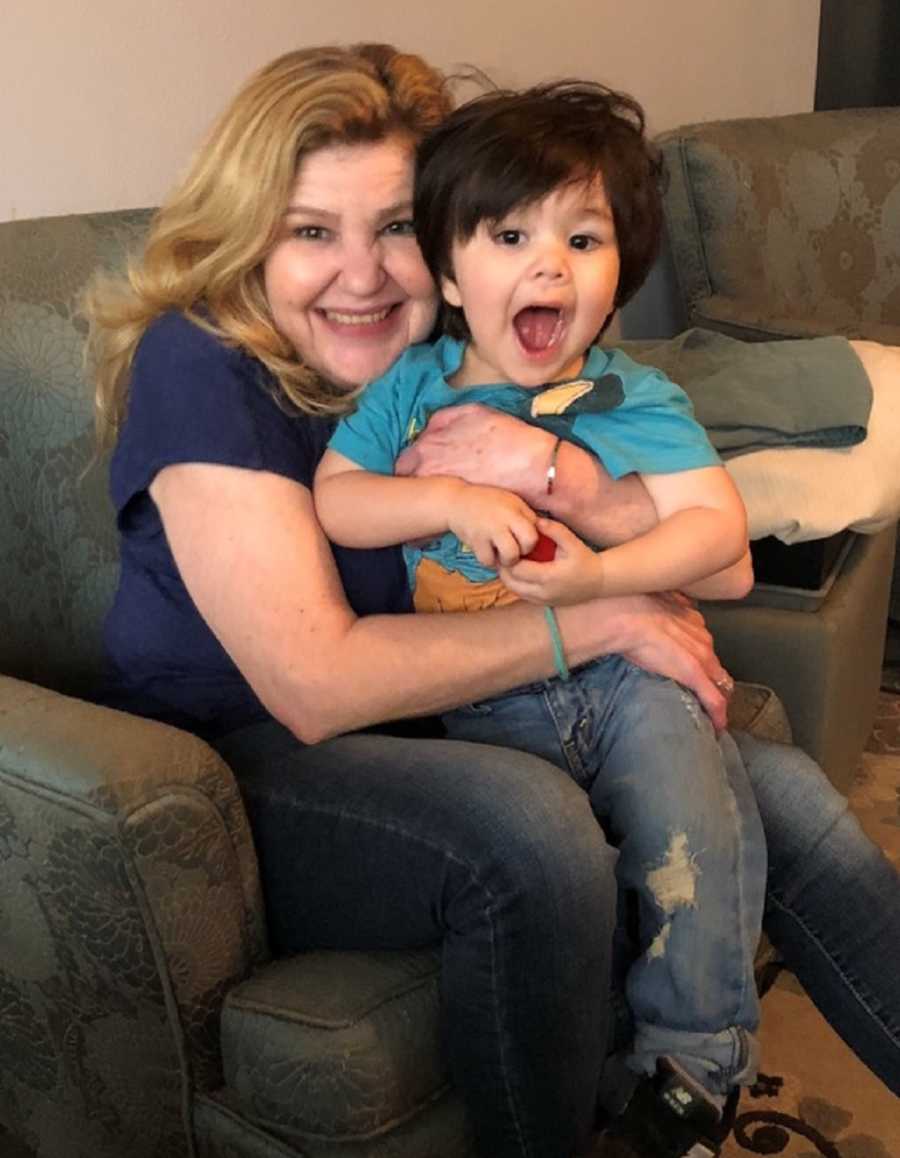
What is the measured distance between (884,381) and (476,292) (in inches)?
33.7

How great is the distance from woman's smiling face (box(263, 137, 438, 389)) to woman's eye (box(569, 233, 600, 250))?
7.1 inches

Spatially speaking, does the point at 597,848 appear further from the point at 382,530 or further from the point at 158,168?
the point at 158,168

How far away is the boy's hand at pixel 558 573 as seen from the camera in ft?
3.98

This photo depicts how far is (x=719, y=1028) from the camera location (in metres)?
1.23

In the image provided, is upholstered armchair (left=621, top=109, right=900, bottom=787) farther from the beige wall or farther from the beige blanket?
the beige wall

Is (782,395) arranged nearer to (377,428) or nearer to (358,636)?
(377,428)

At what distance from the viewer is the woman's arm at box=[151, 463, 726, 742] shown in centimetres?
123

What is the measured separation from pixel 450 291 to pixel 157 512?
35 cm

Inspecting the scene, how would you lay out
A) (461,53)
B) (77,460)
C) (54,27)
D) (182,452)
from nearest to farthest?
(182,452), (77,460), (54,27), (461,53)

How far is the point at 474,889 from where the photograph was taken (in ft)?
3.69

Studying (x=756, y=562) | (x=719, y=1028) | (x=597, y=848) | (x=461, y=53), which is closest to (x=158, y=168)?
(x=461, y=53)

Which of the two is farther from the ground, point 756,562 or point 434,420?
point 434,420

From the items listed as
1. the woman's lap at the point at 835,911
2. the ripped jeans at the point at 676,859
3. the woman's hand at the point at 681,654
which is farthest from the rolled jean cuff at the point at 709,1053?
the woman's hand at the point at 681,654

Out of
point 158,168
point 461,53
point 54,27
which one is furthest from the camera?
point 461,53
